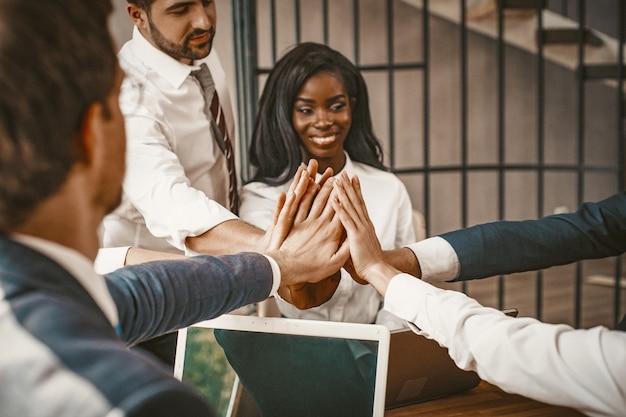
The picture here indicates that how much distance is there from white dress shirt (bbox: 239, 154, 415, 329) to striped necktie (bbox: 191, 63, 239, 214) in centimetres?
10

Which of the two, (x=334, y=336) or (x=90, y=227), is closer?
(x=90, y=227)

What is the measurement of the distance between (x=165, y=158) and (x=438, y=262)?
0.58 m

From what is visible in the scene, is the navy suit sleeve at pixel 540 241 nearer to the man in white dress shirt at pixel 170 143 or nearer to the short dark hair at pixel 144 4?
the man in white dress shirt at pixel 170 143

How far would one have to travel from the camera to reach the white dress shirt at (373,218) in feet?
5.65

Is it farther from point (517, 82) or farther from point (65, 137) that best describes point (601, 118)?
point (65, 137)

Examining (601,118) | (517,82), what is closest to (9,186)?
(517,82)

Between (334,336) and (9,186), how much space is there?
0.58 metres

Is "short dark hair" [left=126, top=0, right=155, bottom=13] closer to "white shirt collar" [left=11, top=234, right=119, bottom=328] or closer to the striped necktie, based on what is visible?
the striped necktie

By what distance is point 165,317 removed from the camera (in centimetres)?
85

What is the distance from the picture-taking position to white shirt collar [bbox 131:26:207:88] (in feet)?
5.01

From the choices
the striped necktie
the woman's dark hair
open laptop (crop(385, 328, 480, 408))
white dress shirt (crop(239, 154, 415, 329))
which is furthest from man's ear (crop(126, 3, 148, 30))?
open laptop (crop(385, 328, 480, 408))

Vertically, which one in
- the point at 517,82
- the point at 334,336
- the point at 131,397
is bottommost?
the point at 334,336

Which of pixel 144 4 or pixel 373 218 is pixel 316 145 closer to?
pixel 373 218

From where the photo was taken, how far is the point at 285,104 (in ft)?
5.76
